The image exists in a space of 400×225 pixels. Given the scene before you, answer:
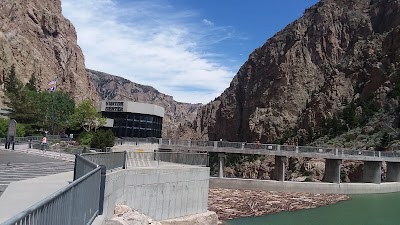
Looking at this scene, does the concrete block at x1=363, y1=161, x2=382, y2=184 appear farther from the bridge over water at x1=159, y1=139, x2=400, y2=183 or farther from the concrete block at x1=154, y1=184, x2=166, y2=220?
the concrete block at x1=154, y1=184, x2=166, y2=220

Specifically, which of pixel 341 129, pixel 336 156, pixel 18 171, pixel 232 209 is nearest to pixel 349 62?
pixel 341 129

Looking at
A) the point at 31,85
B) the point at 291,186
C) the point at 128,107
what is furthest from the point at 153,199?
the point at 31,85

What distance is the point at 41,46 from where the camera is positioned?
116m

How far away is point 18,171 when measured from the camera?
65.0ft

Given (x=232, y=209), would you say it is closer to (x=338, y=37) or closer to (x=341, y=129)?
(x=341, y=129)

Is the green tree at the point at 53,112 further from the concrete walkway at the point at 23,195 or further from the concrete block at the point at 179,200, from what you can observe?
the concrete walkway at the point at 23,195

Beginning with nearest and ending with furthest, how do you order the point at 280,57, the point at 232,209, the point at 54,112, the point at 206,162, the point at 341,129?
the point at 206,162
the point at 232,209
the point at 54,112
the point at 341,129
the point at 280,57

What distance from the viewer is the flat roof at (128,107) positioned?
254 feet

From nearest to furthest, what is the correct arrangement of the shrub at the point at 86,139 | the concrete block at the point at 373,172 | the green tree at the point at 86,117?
the shrub at the point at 86,139
the concrete block at the point at 373,172
the green tree at the point at 86,117

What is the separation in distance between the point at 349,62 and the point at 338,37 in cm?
2331

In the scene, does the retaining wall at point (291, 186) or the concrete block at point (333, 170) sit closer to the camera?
the retaining wall at point (291, 186)

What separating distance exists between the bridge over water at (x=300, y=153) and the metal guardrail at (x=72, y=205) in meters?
40.1

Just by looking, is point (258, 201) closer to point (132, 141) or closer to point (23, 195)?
point (132, 141)

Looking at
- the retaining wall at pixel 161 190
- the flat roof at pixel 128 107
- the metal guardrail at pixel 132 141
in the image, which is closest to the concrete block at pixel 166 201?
the retaining wall at pixel 161 190
